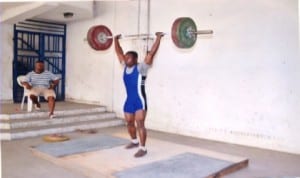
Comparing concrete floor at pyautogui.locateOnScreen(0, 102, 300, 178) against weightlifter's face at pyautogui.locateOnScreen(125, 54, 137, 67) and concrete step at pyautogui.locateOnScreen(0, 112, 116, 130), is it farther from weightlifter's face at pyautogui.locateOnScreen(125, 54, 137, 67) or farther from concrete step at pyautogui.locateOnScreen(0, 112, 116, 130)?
weightlifter's face at pyautogui.locateOnScreen(125, 54, 137, 67)

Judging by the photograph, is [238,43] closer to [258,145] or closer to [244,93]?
[244,93]

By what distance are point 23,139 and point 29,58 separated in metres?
3.66

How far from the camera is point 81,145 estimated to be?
5027 millimetres

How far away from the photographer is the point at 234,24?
18.5ft

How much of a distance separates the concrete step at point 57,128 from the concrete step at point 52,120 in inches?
4.6

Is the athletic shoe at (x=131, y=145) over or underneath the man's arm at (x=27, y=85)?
underneath

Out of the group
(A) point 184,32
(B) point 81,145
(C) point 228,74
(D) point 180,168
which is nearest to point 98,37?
(A) point 184,32

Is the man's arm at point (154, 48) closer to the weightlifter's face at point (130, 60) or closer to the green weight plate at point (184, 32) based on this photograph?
the weightlifter's face at point (130, 60)

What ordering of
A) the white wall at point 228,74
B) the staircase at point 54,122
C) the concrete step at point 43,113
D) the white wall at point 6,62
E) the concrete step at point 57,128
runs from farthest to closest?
the white wall at point 6,62 < the concrete step at point 43,113 < the staircase at point 54,122 < the concrete step at point 57,128 < the white wall at point 228,74

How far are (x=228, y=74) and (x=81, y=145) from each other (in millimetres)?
2844

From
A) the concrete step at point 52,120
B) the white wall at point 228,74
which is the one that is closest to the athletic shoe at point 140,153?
the white wall at point 228,74

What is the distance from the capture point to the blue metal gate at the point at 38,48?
8.43 meters

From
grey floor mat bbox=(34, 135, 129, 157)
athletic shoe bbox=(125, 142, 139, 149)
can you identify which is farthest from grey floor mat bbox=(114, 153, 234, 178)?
grey floor mat bbox=(34, 135, 129, 157)

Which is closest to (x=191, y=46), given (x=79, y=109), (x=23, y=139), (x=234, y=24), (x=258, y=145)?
(x=234, y=24)
